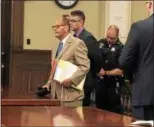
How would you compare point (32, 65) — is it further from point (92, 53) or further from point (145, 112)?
point (145, 112)

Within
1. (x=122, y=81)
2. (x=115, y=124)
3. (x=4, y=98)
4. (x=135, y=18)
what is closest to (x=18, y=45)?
(x=135, y=18)

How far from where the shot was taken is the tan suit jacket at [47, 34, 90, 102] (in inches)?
143

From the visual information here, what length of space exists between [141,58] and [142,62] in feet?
0.09

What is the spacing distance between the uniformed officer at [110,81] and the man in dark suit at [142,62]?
180cm

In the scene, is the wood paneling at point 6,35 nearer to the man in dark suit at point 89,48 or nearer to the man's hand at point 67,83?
the man in dark suit at point 89,48

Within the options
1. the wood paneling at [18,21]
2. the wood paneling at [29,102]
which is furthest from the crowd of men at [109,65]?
the wood paneling at [18,21]

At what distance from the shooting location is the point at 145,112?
3.02 m

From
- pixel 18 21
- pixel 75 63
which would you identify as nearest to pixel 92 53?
pixel 75 63

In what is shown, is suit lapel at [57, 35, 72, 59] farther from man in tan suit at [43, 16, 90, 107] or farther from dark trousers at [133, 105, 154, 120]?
dark trousers at [133, 105, 154, 120]

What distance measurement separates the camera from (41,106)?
121 inches

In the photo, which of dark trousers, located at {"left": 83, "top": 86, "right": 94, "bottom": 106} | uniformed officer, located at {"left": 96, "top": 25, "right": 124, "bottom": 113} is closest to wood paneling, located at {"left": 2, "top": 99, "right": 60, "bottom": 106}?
dark trousers, located at {"left": 83, "top": 86, "right": 94, "bottom": 106}

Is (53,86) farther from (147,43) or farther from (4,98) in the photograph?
(147,43)

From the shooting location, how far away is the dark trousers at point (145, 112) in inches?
118

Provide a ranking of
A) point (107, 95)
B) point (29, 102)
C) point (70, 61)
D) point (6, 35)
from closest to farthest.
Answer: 1. point (29, 102)
2. point (70, 61)
3. point (107, 95)
4. point (6, 35)
